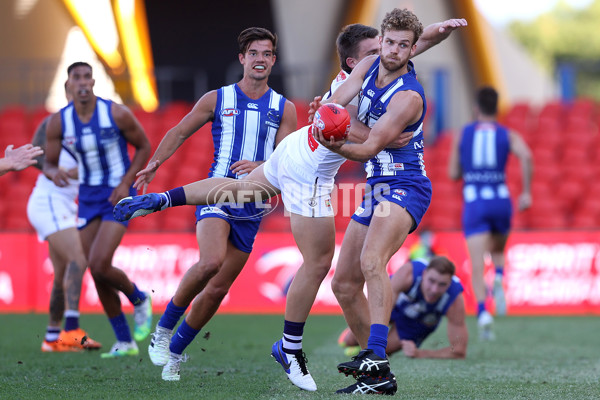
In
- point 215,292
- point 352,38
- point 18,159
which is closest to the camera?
point 18,159

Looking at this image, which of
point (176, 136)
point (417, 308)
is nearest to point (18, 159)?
point (176, 136)

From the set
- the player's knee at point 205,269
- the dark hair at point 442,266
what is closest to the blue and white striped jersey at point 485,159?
the dark hair at point 442,266

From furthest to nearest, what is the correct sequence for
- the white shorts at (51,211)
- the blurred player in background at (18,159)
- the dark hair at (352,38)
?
the white shorts at (51,211), the dark hair at (352,38), the blurred player in background at (18,159)

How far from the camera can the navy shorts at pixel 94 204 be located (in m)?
7.62

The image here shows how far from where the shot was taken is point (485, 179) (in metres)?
10.3

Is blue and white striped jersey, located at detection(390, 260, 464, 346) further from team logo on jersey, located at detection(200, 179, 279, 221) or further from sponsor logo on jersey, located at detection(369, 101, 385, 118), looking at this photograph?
sponsor logo on jersey, located at detection(369, 101, 385, 118)

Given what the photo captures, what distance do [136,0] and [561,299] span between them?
1325cm

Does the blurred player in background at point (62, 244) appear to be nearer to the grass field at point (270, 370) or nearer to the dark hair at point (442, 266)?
the grass field at point (270, 370)

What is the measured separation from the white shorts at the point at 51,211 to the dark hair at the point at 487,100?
15.8 feet

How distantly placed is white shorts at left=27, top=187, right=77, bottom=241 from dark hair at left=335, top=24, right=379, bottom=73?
3.35 metres

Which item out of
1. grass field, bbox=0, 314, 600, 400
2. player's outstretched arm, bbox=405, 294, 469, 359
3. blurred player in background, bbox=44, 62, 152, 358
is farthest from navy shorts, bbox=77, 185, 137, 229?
player's outstretched arm, bbox=405, 294, 469, 359

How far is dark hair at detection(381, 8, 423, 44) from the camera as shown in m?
→ 5.34

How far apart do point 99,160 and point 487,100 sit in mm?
4715

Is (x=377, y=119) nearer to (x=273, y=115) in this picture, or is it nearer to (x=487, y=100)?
(x=273, y=115)
